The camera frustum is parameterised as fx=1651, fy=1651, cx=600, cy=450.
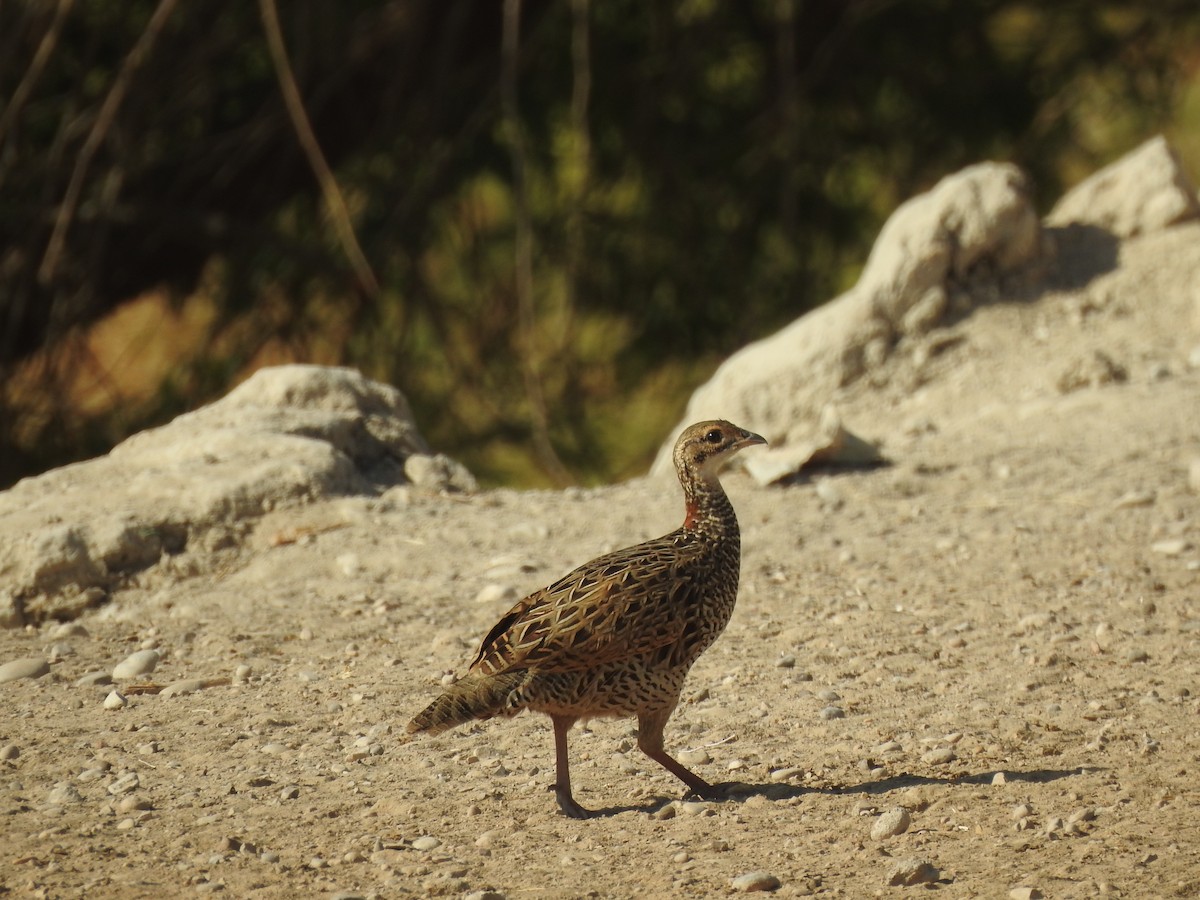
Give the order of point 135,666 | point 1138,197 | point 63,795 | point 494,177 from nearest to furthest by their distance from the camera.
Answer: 1. point 63,795
2. point 135,666
3. point 1138,197
4. point 494,177

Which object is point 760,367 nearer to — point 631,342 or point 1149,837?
point 631,342

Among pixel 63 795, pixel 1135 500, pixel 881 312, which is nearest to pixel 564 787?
pixel 63 795

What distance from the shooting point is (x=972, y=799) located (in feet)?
13.0

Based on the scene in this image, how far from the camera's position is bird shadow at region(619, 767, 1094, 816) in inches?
159

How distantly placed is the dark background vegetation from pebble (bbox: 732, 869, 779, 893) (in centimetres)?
392

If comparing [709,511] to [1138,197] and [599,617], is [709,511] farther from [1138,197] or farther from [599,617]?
[1138,197]

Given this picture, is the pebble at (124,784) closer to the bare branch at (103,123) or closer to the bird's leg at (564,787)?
the bird's leg at (564,787)

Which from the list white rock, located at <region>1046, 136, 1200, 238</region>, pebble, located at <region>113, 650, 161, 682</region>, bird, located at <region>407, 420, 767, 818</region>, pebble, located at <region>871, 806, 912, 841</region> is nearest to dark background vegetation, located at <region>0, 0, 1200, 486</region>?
white rock, located at <region>1046, 136, 1200, 238</region>

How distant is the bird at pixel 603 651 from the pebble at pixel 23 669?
1513mm

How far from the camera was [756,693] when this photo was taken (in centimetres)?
473

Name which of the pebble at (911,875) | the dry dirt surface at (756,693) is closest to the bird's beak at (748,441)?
the dry dirt surface at (756,693)

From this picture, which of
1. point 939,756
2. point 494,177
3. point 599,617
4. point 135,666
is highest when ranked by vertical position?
point 494,177

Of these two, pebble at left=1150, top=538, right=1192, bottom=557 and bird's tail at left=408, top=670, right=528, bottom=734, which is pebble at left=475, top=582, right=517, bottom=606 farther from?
pebble at left=1150, top=538, right=1192, bottom=557

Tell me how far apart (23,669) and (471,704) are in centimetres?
171
